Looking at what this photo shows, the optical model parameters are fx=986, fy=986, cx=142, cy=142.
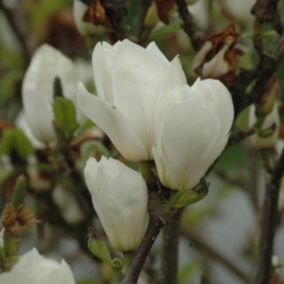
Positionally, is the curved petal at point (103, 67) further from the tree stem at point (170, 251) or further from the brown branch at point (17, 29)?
the brown branch at point (17, 29)

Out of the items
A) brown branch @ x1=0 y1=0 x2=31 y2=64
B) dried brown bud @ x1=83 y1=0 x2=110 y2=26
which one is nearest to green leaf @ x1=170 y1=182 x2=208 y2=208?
dried brown bud @ x1=83 y1=0 x2=110 y2=26

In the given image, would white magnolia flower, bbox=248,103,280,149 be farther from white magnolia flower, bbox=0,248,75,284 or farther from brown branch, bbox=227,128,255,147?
white magnolia flower, bbox=0,248,75,284

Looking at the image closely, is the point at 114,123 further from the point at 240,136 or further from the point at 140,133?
the point at 240,136

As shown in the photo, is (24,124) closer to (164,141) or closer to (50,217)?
(50,217)

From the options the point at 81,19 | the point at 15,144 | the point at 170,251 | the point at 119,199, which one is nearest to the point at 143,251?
the point at 119,199

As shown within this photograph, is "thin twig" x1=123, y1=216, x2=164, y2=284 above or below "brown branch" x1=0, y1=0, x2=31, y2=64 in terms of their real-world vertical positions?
above

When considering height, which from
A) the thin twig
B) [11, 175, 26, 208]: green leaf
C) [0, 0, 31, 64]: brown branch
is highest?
[11, 175, 26, 208]: green leaf
